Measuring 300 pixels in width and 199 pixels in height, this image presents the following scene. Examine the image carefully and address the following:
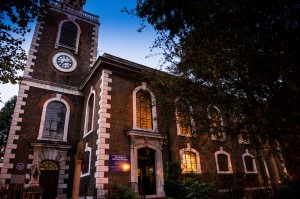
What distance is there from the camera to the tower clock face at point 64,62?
17.9 m

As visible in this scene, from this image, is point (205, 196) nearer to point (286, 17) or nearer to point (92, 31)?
point (286, 17)

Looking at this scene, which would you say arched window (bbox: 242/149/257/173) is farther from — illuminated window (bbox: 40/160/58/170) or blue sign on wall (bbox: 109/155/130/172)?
illuminated window (bbox: 40/160/58/170)

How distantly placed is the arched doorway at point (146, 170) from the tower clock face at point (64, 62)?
33.2 ft

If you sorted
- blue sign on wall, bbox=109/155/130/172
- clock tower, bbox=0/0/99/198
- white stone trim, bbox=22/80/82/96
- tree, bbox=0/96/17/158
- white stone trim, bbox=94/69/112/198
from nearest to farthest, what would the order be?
white stone trim, bbox=94/69/112/198
blue sign on wall, bbox=109/155/130/172
clock tower, bbox=0/0/99/198
white stone trim, bbox=22/80/82/96
tree, bbox=0/96/17/158

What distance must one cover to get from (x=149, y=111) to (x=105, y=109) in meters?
3.55

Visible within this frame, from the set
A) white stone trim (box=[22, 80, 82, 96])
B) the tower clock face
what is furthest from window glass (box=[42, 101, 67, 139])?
the tower clock face

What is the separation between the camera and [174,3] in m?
8.31

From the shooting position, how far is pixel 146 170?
45.2ft

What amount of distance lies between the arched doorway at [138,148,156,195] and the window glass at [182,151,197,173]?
242 centimetres

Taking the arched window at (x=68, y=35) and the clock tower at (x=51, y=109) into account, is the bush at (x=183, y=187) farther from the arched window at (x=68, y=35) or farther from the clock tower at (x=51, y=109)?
the arched window at (x=68, y=35)

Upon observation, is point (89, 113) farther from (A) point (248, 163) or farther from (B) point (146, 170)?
(A) point (248, 163)

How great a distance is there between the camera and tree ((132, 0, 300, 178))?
613cm

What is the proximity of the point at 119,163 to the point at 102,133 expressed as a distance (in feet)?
6.61

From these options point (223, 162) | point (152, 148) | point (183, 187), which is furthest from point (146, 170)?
point (223, 162)
